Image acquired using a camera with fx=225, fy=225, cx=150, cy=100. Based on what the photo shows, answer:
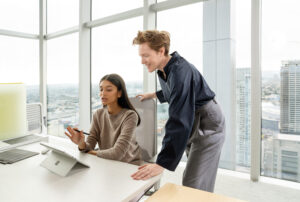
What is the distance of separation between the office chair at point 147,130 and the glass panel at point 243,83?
1.12 m

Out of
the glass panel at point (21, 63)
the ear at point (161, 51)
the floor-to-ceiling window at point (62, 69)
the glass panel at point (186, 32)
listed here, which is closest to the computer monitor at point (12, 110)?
the ear at point (161, 51)

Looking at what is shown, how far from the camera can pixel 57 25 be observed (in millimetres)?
3926

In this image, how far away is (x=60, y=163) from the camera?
3.37ft


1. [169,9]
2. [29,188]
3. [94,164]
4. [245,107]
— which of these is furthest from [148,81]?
[29,188]

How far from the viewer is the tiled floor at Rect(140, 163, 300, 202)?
1.86m

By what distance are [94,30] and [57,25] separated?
97cm

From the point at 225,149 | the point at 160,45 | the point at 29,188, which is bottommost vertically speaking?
the point at 225,149

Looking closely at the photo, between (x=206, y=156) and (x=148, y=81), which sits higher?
(x=148, y=81)

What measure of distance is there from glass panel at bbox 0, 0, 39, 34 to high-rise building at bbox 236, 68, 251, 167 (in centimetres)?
368

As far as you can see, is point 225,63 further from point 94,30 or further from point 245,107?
point 94,30

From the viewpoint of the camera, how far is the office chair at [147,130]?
4.66 feet

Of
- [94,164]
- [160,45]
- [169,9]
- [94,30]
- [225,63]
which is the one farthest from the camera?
[94,30]

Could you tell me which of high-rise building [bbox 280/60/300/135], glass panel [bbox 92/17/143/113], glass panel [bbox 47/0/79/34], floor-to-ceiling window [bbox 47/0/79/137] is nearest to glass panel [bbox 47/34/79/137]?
floor-to-ceiling window [bbox 47/0/79/137]

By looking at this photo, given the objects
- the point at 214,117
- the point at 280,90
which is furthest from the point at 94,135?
the point at 280,90
